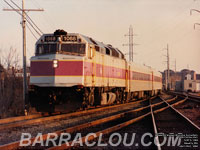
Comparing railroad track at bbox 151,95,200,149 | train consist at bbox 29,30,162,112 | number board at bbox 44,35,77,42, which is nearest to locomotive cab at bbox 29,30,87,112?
train consist at bbox 29,30,162,112

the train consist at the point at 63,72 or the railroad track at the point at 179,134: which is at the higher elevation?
the train consist at the point at 63,72

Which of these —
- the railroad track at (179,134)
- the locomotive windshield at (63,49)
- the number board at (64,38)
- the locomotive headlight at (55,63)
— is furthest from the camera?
the number board at (64,38)

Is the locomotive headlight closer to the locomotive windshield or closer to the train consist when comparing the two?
the train consist

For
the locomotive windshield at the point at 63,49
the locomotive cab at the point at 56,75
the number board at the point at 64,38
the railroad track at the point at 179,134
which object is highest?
the number board at the point at 64,38

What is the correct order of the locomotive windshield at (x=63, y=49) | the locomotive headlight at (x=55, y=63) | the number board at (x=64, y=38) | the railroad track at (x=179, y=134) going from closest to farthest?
the railroad track at (x=179, y=134)
the locomotive headlight at (x=55, y=63)
the locomotive windshield at (x=63, y=49)
the number board at (x=64, y=38)

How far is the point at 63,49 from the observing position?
13.7m

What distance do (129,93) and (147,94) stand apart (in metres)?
9.23

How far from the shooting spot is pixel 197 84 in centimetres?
7075

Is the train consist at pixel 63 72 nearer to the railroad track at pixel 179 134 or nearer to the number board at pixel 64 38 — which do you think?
the number board at pixel 64 38

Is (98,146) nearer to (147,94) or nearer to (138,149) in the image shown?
(138,149)

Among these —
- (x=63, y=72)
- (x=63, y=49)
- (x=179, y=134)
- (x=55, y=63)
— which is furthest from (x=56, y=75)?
(x=179, y=134)

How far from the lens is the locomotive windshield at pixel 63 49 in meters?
13.6

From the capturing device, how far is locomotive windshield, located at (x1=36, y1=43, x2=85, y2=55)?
13.6 m

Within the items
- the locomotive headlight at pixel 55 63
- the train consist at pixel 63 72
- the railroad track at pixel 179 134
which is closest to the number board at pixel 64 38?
the train consist at pixel 63 72
